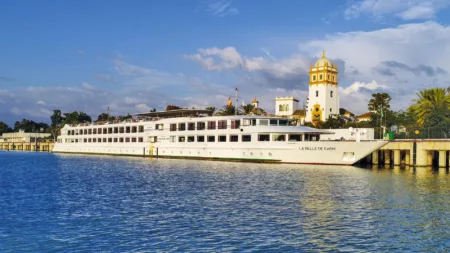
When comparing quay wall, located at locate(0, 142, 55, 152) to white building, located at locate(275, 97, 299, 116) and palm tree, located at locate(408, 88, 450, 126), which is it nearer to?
white building, located at locate(275, 97, 299, 116)

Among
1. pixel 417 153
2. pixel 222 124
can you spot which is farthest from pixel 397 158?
pixel 222 124

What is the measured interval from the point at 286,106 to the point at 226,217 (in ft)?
432

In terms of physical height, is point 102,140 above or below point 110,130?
below

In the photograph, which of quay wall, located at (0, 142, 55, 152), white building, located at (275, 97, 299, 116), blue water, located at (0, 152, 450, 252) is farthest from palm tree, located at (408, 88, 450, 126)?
quay wall, located at (0, 142, 55, 152)

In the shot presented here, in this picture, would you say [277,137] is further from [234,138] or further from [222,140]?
[222,140]

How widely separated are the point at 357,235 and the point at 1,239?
13.9 metres

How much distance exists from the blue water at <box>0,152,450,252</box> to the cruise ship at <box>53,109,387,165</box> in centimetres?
1882

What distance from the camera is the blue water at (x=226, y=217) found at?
1642 centimetres

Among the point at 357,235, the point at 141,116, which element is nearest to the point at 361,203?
the point at 357,235

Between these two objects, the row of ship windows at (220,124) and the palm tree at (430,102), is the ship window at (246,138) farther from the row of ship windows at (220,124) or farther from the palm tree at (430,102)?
the palm tree at (430,102)

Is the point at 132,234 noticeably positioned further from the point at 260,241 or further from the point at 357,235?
the point at 357,235

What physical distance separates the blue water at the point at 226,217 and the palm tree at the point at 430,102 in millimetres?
45235

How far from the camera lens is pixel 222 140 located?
6456 cm

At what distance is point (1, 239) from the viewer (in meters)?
16.9
